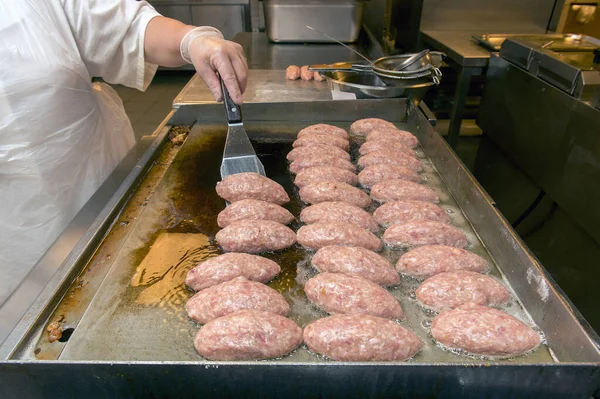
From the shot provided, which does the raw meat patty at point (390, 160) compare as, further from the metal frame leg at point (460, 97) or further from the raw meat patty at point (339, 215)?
the metal frame leg at point (460, 97)

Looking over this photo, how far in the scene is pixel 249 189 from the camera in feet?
5.78

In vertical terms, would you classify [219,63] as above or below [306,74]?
above

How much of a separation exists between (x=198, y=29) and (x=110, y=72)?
0.51 m

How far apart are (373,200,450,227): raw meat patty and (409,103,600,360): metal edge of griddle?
140mm

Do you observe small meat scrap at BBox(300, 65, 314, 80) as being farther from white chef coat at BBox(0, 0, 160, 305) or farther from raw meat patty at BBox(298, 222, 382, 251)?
raw meat patty at BBox(298, 222, 382, 251)

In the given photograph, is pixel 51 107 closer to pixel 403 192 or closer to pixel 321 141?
pixel 321 141

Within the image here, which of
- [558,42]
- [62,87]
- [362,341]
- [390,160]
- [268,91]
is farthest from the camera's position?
[558,42]

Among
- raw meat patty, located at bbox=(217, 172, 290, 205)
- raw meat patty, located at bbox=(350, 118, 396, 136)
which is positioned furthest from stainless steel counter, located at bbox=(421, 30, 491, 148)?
raw meat patty, located at bbox=(217, 172, 290, 205)

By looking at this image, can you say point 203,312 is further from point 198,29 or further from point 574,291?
point 574,291

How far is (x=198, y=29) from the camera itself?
2.06m

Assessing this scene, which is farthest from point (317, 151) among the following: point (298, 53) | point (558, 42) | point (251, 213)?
point (558, 42)

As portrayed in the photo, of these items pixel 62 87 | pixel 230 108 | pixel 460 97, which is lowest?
pixel 460 97

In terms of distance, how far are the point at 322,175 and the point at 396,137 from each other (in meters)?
0.57

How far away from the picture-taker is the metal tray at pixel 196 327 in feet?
3.07
